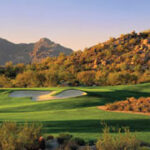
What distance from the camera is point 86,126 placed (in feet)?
41.4

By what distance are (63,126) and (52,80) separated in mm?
43143

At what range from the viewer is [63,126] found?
12555mm

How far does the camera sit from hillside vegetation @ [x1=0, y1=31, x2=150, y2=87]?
183ft

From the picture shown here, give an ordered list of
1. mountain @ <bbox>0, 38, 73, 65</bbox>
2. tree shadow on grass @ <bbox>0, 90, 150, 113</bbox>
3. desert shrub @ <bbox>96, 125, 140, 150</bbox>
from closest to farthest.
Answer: desert shrub @ <bbox>96, 125, 140, 150</bbox> < tree shadow on grass @ <bbox>0, 90, 150, 113</bbox> < mountain @ <bbox>0, 38, 73, 65</bbox>

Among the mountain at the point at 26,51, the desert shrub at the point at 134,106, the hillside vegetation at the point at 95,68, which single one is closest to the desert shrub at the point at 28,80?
the hillside vegetation at the point at 95,68

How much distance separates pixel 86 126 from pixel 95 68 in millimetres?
67215

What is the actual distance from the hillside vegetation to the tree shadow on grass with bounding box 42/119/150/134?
130 feet

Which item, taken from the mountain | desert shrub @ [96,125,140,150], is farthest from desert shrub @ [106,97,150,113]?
the mountain

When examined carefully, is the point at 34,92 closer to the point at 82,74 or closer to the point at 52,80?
the point at 52,80

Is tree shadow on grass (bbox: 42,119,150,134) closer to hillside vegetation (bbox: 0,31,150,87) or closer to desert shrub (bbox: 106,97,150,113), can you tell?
desert shrub (bbox: 106,97,150,113)

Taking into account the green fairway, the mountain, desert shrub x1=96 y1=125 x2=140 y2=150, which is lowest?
the green fairway

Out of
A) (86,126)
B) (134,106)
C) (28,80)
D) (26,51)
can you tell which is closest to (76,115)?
(86,126)

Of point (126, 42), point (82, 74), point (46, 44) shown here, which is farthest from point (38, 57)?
point (82, 74)

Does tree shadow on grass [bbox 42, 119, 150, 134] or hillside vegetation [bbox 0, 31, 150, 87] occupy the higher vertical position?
hillside vegetation [bbox 0, 31, 150, 87]
